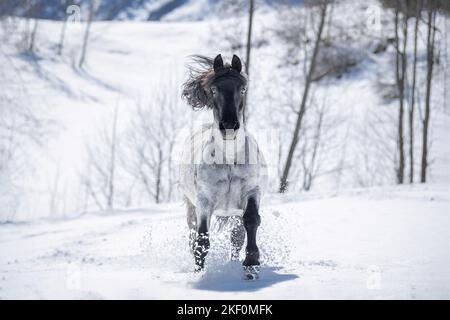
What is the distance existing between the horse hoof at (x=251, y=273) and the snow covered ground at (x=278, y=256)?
62 mm

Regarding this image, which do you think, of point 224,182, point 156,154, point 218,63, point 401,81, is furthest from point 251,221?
point 156,154

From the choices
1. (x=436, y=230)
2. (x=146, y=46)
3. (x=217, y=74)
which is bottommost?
(x=436, y=230)

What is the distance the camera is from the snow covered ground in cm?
379

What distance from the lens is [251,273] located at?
14.6 ft

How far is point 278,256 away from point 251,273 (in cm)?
141

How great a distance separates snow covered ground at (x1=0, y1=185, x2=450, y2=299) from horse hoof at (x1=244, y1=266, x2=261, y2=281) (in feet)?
0.20

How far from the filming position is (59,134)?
82.1 ft

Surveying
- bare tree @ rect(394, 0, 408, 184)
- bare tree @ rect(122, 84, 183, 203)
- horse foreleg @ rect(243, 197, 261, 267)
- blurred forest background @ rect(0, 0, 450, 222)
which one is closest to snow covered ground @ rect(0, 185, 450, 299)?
A: horse foreleg @ rect(243, 197, 261, 267)

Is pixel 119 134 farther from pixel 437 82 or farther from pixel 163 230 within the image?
pixel 163 230

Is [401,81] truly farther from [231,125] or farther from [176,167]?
[231,125]

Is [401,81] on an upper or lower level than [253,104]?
lower

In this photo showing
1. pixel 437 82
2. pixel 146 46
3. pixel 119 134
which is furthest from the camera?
pixel 146 46

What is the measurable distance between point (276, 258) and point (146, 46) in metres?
34.2
